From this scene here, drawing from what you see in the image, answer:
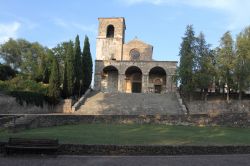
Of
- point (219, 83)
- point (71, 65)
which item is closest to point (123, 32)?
point (71, 65)

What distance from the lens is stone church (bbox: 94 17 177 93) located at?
50.3m

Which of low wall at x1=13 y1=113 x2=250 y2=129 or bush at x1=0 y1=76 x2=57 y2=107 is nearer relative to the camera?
low wall at x1=13 y1=113 x2=250 y2=129

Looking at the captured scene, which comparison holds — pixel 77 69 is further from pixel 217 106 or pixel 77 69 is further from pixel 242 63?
pixel 242 63

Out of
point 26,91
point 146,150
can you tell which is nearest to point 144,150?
point 146,150

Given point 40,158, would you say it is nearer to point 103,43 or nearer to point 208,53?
point 208,53

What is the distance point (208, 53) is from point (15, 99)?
69.1 feet

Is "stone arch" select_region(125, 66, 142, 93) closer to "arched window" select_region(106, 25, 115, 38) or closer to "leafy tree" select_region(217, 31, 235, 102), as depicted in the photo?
"arched window" select_region(106, 25, 115, 38)

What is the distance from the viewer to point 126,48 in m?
59.6

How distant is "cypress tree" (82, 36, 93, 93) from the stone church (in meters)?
1.83

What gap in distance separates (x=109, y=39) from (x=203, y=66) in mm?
21262

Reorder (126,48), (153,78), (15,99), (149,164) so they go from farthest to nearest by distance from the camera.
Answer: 1. (126,48)
2. (153,78)
3. (15,99)
4. (149,164)

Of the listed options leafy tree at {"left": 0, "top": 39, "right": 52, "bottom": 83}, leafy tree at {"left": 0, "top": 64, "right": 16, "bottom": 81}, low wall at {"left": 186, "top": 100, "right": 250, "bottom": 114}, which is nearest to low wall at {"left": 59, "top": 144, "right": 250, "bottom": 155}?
low wall at {"left": 186, "top": 100, "right": 250, "bottom": 114}

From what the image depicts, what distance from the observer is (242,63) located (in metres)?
41.2

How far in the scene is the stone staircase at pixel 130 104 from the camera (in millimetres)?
37031
